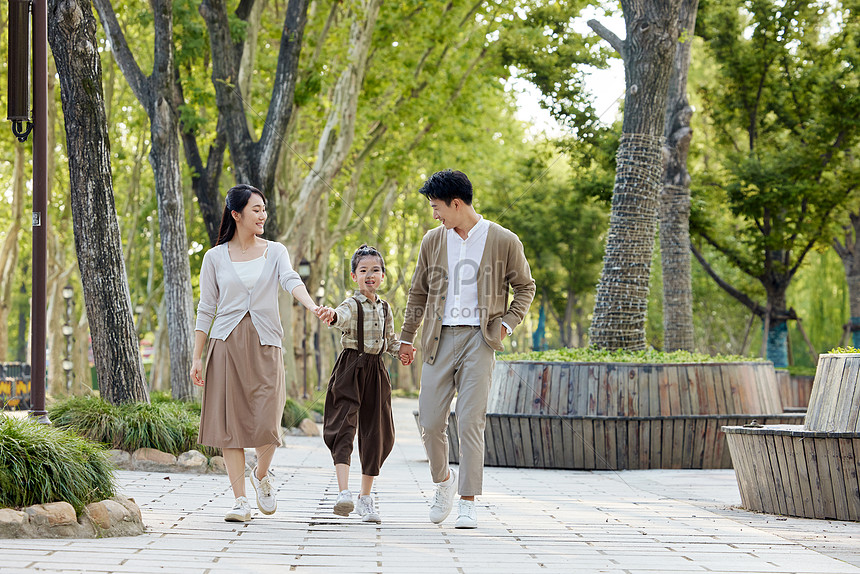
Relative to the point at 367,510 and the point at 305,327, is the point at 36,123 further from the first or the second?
the point at 305,327

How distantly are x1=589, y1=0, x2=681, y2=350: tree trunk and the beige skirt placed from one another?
6.38 m

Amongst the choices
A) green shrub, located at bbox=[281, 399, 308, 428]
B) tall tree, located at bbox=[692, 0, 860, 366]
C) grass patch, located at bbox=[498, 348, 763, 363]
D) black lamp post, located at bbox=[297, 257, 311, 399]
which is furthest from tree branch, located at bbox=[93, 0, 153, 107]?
tall tree, located at bbox=[692, 0, 860, 366]

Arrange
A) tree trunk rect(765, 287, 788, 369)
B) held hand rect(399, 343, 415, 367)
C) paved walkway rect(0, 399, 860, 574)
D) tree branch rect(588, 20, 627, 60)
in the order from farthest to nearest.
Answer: tree trunk rect(765, 287, 788, 369) < tree branch rect(588, 20, 627, 60) < held hand rect(399, 343, 415, 367) < paved walkway rect(0, 399, 860, 574)

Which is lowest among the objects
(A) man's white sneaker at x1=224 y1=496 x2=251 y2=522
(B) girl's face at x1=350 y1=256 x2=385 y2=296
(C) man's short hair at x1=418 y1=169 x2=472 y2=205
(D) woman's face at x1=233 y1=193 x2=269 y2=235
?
(A) man's white sneaker at x1=224 y1=496 x2=251 y2=522

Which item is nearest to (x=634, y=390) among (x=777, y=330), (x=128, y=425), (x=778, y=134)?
(x=128, y=425)

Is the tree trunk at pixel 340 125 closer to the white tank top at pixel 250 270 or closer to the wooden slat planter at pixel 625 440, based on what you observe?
the wooden slat planter at pixel 625 440

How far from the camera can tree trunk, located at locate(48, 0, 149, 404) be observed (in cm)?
925

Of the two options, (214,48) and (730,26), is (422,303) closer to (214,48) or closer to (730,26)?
(214,48)

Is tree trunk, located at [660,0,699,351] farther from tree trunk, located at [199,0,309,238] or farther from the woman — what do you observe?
the woman

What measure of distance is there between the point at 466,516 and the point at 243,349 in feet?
5.38

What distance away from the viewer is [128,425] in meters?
9.08

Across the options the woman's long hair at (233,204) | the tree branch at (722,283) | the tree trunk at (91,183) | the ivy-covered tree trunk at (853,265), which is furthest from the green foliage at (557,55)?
the woman's long hair at (233,204)

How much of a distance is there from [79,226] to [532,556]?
6.23 metres

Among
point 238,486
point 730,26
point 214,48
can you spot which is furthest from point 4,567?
point 730,26
